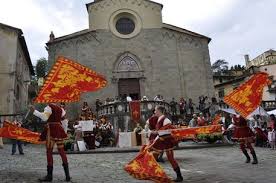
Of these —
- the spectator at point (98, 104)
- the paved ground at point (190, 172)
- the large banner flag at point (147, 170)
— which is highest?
the spectator at point (98, 104)

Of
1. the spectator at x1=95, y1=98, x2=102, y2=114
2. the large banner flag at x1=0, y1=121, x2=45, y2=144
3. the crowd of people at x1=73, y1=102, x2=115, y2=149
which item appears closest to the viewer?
the large banner flag at x1=0, y1=121, x2=45, y2=144

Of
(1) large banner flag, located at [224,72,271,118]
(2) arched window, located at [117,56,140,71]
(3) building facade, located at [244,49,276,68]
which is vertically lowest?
(1) large banner flag, located at [224,72,271,118]

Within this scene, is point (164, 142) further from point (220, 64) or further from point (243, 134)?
point (220, 64)

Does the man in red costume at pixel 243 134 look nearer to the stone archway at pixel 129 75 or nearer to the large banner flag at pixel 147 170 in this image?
the large banner flag at pixel 147 170

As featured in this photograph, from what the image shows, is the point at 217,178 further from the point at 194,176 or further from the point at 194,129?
the point at 194,129

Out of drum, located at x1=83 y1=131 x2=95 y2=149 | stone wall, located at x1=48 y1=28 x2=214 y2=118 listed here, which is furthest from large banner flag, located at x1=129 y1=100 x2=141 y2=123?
stone wall, located at x1=48 y1=28 x2=214 y2=118

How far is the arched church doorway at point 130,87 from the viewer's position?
1312 inches

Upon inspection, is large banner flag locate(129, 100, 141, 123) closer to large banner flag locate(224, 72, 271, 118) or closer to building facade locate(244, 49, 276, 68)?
large banner flag locate(224, 72, 271, 118)

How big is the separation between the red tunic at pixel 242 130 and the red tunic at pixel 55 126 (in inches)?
227

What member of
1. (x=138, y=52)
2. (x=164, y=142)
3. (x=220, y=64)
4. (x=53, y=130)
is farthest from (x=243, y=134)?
(x=220, y=64)

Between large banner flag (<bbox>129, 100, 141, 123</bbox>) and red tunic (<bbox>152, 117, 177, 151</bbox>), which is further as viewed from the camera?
large banner flag (<bbox>129, 100, 141, 123</bbox>)

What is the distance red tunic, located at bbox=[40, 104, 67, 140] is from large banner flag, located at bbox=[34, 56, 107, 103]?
0.35 meters

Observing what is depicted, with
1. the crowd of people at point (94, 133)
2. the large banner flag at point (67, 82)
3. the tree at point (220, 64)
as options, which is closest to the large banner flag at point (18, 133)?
the large banner flag at point (67, 82)

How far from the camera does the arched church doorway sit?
33.3 metres
